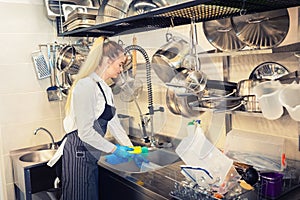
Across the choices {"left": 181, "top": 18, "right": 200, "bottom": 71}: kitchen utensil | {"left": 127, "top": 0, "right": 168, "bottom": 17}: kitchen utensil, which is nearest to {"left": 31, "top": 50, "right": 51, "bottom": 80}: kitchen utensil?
{"left": 127, "top": 0, "right": 168, "bottom": 17}: kitchen utensil

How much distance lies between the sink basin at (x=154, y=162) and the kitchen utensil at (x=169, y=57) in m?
0.44

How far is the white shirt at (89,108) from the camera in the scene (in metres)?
1.59

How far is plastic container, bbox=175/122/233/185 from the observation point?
1.22 metres

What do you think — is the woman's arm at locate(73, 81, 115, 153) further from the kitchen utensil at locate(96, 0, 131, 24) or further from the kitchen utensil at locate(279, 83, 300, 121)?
the kitchen utensil at locate(279, 83, 300, 121)

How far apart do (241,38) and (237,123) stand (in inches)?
17.4

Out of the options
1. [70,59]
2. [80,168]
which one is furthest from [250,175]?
[70,59]

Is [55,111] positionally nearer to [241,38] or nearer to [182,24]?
[182,24]

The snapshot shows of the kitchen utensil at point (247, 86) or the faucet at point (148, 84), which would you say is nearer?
the kitchen utensil at point (247, 86)

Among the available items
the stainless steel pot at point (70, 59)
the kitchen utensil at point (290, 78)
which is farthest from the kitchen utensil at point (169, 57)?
the stainless steel pot at point (70, 59)

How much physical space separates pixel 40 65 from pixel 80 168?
1.00m

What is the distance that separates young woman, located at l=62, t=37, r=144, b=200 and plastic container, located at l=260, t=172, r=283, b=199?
0.67 metres

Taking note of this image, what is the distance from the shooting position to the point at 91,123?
64.2 inches

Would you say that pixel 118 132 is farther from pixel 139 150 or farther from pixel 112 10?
pixel 112 10

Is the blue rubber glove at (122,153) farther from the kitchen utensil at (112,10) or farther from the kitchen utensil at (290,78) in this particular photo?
the kitchen utensil at (290,78)
